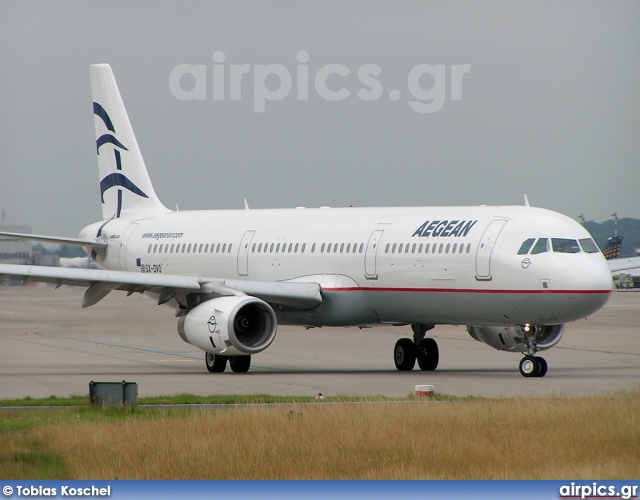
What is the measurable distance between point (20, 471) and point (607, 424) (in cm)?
693

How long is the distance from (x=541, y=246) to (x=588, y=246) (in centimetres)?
99

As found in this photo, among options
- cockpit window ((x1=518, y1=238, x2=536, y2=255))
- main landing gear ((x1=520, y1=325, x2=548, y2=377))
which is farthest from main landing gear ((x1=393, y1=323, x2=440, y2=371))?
cockpit window ((x1=518, y1=238, x2=536, y2=255))

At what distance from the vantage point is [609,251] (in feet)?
334

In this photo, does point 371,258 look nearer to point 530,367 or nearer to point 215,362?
point 215,362

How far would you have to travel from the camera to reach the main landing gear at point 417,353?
27.8 metres

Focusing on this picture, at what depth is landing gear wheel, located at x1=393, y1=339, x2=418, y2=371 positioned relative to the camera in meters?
27.8

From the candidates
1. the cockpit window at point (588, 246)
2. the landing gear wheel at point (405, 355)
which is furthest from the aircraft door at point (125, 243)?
the cockpit window at point (588, 246)

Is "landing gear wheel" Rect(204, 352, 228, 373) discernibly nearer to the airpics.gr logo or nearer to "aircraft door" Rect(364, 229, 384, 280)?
"aircraft door" Rect(364, 229, 384, 280)

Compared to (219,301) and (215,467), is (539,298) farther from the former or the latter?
(215,467)

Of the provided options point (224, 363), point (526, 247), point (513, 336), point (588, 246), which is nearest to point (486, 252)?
point (526, 247)

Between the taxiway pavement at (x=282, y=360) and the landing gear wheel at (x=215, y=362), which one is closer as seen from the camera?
the taxiway pavement at (x=282, y=360)

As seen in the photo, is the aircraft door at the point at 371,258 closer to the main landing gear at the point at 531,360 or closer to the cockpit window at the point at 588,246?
the main landing gear at the point at 531,360

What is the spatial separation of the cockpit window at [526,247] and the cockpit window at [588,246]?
0.97m

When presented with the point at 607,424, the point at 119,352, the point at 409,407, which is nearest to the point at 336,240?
the point at 119,352
